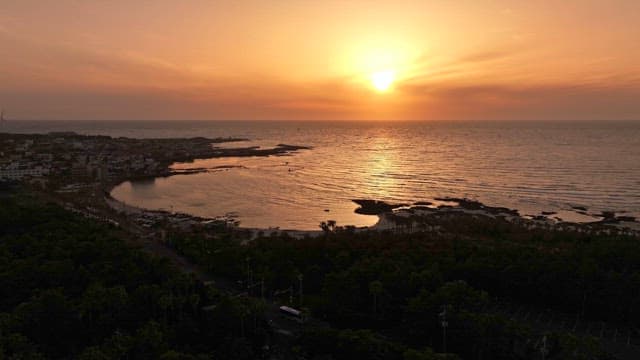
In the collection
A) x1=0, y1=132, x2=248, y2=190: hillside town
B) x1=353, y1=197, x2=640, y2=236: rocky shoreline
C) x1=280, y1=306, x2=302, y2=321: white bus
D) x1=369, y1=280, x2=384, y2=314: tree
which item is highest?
x1=0, y1=132, x2=248, y2=190: hillside town

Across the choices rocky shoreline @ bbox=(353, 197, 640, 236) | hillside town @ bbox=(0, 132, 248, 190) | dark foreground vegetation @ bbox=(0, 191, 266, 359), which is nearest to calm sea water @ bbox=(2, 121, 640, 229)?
rocky shoreline @ bbox=(353, 197, 640, 236)

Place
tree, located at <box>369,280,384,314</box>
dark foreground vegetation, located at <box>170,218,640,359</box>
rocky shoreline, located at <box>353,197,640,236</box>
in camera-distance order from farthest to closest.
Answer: rocky shoreline, located at <box>353,197,640,236</box> < tree, located at <box>369,280,384,314</box> < dark foreground vegetation, located at <box>170,218,640,359</box>

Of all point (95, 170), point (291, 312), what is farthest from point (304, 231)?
point (95, 170)

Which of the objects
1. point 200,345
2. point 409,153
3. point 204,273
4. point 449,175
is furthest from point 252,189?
point 409,153

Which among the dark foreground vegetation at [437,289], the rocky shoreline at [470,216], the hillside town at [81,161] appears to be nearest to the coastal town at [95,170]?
the hillside town at [81,161]

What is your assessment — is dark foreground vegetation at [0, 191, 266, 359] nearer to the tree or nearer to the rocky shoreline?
the tree

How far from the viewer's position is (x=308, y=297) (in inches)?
829

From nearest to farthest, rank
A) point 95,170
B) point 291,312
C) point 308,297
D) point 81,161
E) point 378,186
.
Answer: point 291,312 < point 308,297 < point 378,186 < point 95,170 < point 81,161

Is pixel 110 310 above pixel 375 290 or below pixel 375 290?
below

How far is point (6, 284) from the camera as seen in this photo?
64.9 ft

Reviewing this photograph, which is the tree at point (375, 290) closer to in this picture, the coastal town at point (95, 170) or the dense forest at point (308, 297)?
the dense forest at point (308, 297)

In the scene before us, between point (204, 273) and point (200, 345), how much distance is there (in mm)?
8863

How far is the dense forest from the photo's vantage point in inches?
646

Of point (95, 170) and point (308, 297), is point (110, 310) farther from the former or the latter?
point (95, 170)
